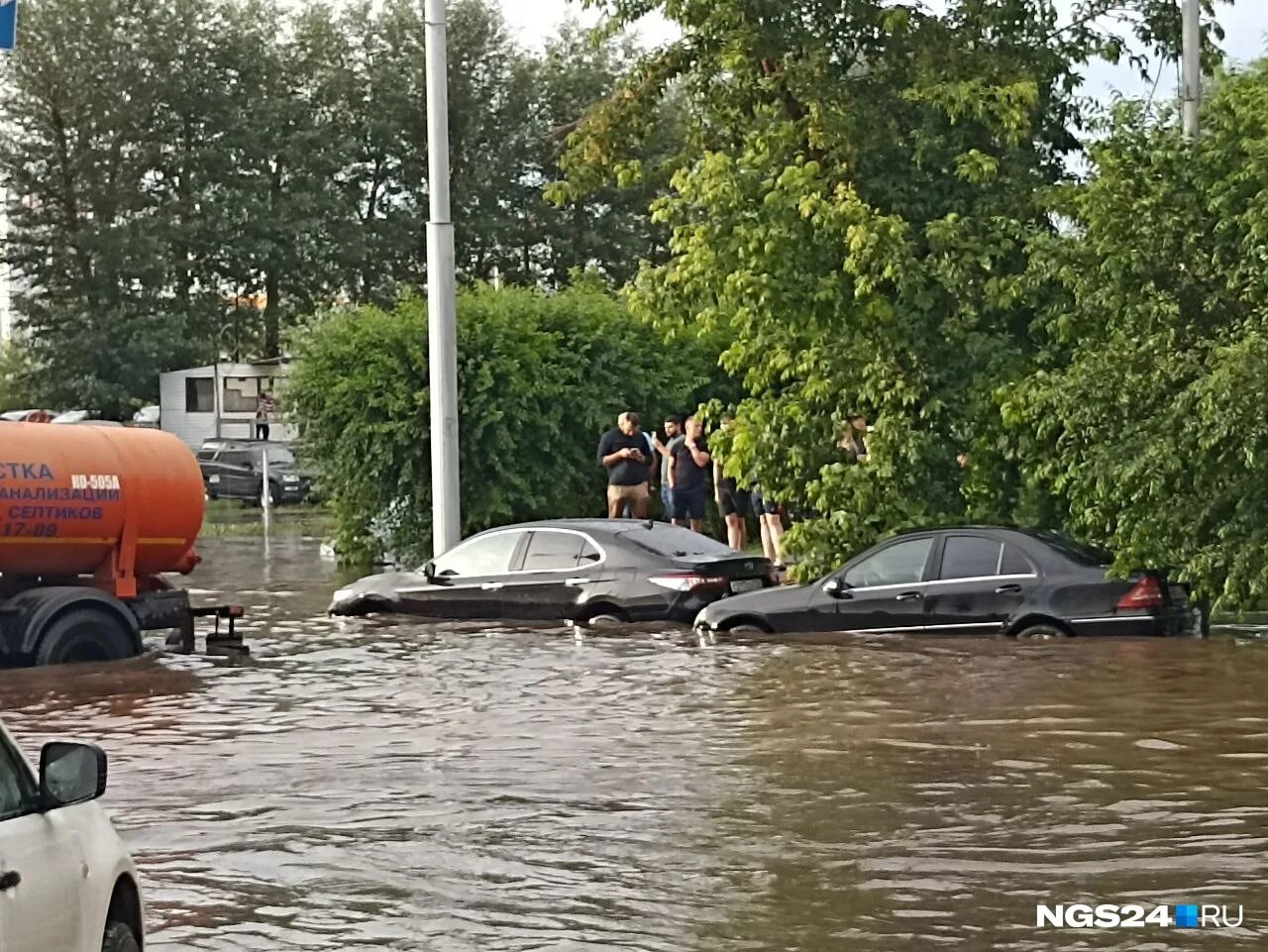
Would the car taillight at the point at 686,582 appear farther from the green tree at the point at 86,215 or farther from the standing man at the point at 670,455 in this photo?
the green tree at the point at 86,215

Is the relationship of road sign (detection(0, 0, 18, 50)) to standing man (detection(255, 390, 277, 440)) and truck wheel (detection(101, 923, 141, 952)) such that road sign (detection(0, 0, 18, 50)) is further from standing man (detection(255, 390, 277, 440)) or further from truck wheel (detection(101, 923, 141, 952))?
standing man (detection(255, 390, 277, 440))

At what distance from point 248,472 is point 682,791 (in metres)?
42.2

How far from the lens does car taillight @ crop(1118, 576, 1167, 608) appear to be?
2009 centimetres

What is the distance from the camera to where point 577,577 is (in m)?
23.6

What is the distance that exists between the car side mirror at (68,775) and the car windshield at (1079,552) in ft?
48.3

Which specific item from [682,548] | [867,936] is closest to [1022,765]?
[867,936]

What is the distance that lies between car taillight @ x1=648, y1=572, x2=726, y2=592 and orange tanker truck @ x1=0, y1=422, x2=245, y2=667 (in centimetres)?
417

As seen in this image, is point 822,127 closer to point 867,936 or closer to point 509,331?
point 509,331

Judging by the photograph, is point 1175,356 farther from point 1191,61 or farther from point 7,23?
point 7,23

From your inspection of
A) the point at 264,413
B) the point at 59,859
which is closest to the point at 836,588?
the point at 59,859

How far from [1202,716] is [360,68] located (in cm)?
5653

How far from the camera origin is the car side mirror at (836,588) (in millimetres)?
21266


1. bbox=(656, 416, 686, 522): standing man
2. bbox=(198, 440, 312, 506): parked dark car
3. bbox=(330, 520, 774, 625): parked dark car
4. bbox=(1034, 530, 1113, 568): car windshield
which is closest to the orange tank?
bbox=(330, 520, 774, 625): parked dark car

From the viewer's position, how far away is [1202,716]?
1555 centimetres
